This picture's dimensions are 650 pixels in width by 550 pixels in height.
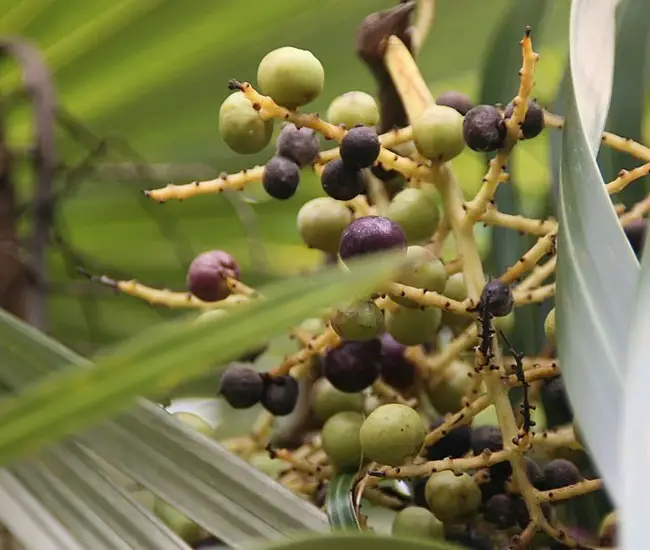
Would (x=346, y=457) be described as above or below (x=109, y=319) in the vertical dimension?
below

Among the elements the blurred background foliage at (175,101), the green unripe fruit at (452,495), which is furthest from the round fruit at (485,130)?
the blurred background foliage at (175,101)

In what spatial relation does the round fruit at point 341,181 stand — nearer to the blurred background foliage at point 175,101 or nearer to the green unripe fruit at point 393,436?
the green unripe fruit at point 393,436

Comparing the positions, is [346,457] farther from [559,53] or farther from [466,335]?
[559,53]

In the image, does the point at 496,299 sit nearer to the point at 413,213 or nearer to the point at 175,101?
the point at 413,213

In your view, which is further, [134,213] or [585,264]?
[134,213]

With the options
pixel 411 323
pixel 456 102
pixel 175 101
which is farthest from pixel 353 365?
pixel 175 101

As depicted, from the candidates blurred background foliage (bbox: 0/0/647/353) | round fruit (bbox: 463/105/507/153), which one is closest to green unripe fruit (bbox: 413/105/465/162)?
round fruit (bbox: 463/105/507/153)

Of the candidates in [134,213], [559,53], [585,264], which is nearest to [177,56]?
[134,213]
